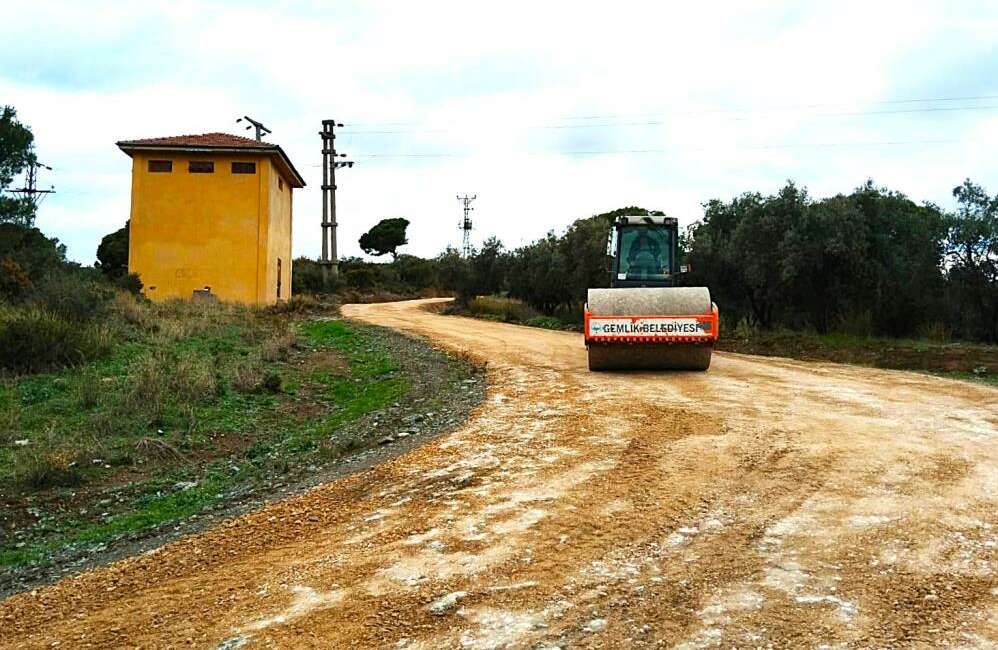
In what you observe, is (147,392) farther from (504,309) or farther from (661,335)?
(504,309)

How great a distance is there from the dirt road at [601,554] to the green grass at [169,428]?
1.34 metres

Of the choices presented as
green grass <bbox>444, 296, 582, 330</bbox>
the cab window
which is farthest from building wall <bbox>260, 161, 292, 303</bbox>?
the cab window

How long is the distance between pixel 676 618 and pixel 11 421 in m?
8.92

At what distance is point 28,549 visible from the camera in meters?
6.13

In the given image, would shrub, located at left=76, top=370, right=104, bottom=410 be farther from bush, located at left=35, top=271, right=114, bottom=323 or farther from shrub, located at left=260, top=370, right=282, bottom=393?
bush, located at left=35, top=271, right=114, bottom=323

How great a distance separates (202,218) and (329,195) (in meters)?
16.0

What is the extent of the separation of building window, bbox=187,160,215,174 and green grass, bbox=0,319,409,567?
16281 millimetres

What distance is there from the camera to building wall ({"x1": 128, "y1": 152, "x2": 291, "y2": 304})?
101 feet

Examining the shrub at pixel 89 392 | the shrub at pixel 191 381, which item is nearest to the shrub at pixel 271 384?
the shrub at pixel 191 381

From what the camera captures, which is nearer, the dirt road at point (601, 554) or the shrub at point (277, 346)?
the dirt road at point (601, 554)

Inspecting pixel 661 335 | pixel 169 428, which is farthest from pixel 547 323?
pixel 169 428

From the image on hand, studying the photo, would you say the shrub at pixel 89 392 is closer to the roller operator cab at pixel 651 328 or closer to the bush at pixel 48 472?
the bush at pixel 48 472

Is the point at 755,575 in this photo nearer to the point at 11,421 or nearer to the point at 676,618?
the point at 676,618

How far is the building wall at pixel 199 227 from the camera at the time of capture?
3067 cm
